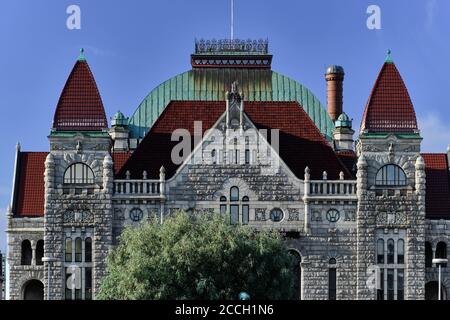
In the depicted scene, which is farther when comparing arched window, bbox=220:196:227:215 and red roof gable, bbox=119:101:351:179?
red roof gable, bbox=119:101:351:179

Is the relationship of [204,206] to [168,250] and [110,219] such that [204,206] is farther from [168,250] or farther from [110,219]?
[168,250]

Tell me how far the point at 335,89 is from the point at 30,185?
74.6ft

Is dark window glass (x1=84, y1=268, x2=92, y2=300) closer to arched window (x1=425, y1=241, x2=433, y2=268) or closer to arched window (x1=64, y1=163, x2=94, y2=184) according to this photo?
arched window (x1=64, y1=163, x2=94, y2=184)

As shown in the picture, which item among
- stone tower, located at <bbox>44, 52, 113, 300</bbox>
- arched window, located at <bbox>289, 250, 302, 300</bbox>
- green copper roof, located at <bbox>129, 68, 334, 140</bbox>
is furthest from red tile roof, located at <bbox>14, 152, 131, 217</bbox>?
arched window, located at <bbox>289, 250, 302, 300</bbox>

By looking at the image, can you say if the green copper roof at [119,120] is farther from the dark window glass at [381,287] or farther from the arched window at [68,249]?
the dark window glass at [381,287]

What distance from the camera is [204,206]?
81750 millimetres

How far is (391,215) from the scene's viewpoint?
8212 cm

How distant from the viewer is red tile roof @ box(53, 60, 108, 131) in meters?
83.1

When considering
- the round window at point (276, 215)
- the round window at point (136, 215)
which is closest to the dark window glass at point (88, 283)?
the round window at point (136, 215)

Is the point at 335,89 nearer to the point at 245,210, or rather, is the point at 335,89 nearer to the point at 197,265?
the point at 245,210

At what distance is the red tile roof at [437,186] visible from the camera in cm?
8550

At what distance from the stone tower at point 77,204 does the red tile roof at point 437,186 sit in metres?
19.9

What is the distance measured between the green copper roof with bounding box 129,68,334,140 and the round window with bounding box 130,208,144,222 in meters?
11.2

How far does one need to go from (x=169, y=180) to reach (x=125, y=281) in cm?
1553
